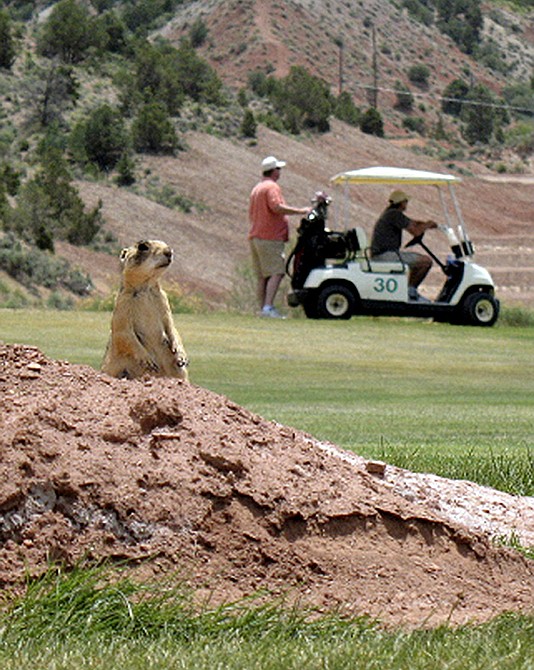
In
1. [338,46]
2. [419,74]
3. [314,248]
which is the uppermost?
[338,46]

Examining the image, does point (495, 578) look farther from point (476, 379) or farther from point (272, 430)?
point (476, 379)

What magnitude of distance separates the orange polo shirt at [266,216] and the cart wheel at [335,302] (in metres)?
1.59

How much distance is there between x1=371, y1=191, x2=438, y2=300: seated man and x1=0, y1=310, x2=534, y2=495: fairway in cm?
88

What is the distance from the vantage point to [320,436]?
11.5 m

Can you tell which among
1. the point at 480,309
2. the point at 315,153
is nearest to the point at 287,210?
the point at 480,309

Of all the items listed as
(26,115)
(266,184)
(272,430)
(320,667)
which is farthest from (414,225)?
(26,115)

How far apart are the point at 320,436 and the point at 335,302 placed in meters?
13.9

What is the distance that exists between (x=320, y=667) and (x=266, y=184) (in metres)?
19.5

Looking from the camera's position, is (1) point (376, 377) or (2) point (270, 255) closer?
(1) point (376, 377)

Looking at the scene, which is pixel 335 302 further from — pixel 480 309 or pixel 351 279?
pixel 480 309

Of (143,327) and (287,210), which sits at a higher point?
(287,210)

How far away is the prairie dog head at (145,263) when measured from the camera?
7.65 m

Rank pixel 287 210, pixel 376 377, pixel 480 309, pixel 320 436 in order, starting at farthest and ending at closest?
pixel 480 309
pixel 287 210
pixel 376 377
pixel 320 436

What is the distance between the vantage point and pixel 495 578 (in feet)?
18.9
